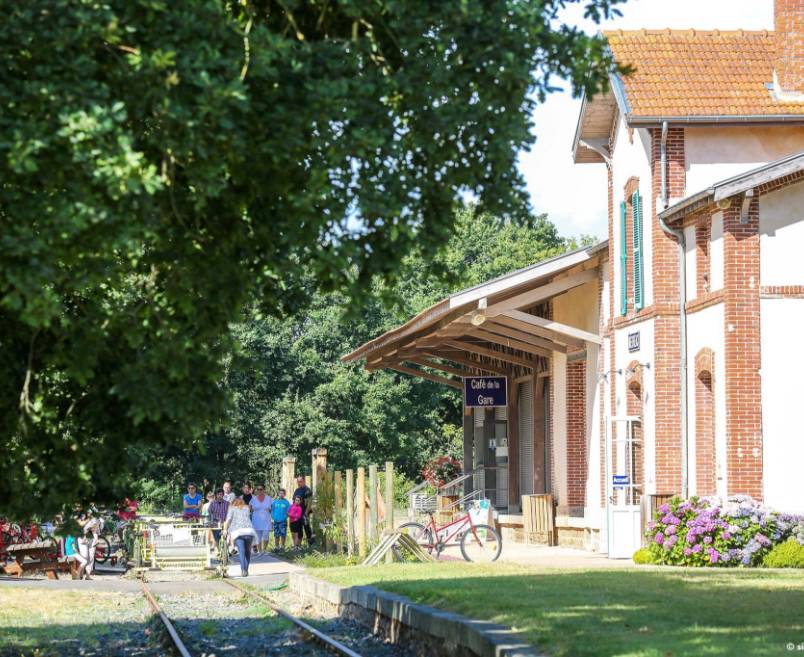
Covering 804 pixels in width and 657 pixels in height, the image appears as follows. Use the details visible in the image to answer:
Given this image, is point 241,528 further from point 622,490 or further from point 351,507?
point 622,490

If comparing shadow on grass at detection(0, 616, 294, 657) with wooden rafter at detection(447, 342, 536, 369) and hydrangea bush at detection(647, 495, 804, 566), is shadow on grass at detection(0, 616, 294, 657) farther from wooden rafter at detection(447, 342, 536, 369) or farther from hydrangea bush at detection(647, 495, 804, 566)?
wooden rafter at detection(447, 342, 536, 369)

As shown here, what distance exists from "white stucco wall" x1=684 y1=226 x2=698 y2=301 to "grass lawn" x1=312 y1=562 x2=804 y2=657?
5.01 meters

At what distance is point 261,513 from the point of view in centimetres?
3009

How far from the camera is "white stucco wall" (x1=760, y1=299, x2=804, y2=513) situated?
20.4 metres

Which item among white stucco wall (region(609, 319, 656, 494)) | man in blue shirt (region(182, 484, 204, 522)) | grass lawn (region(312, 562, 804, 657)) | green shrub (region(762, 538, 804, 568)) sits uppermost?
white stucco wall (region(609, 319, 656, 494))

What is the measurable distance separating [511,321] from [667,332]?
3905 mm

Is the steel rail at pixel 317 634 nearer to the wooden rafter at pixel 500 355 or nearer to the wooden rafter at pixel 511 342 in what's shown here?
the wooden rafter at pixel 511 342

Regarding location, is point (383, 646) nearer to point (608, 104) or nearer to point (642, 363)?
point (642, 363)

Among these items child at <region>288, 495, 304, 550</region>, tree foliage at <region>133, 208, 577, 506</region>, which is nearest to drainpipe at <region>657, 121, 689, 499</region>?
child at <region>288, 495, 304, 550</region>

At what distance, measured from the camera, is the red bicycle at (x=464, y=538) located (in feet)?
75.9

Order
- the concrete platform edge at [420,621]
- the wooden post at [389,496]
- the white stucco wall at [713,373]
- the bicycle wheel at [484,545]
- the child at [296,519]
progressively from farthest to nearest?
the child at [296,519]
the wooden post at [389,496]
the bicycle wheel at [484,545]
the white stucco wall at [713,373]
the concrete platform edge at [420,621]

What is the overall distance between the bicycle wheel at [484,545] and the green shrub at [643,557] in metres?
2.34

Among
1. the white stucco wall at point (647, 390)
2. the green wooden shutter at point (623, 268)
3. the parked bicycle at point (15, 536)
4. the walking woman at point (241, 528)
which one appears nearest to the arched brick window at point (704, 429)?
the white stucco wall at point (647, 390)

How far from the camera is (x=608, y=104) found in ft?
83.0
